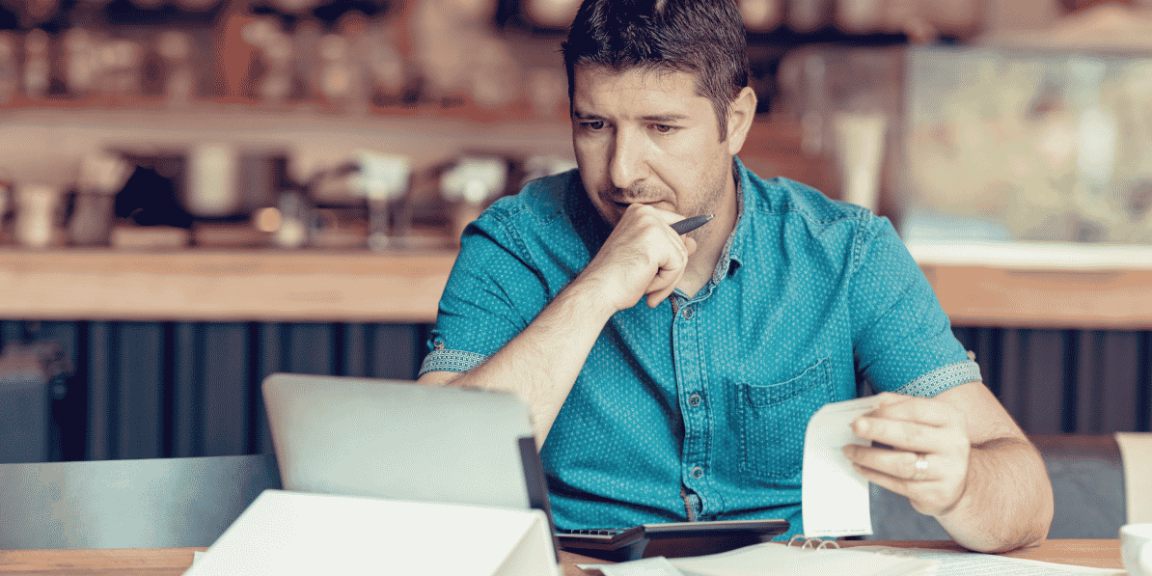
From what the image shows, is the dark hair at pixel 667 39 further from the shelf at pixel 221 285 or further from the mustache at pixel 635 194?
the shelf at pixel 221 285

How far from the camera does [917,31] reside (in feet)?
8.11

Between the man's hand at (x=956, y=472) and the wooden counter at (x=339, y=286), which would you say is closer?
the man's hand at (x=956, y=472)

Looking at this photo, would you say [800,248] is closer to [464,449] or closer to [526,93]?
[464,449]

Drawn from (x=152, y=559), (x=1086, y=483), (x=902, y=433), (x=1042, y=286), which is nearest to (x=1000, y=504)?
(x=902, y=433)

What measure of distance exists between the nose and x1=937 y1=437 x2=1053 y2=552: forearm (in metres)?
0.48

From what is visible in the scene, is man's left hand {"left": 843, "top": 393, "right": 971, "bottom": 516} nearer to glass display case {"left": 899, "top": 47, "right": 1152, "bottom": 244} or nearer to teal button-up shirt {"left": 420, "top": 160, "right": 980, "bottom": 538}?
teal button-up shirt {"left": 420, "top": 160, "right": 980, "bottom": 538}

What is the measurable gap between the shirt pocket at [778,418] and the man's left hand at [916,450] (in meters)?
0.33

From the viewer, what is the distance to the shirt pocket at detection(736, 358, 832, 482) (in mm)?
1177

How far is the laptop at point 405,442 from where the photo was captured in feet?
1.99

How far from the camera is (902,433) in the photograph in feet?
2.60

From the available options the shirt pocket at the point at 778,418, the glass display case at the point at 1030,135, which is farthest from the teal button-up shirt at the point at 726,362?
the glass display case at the point at 1030,135

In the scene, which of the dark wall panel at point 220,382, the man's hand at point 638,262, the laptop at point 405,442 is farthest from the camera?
the dark wall panel at point 220,382

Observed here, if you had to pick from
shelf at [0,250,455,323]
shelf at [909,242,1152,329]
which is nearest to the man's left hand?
shelf at [909,242,1152,329]

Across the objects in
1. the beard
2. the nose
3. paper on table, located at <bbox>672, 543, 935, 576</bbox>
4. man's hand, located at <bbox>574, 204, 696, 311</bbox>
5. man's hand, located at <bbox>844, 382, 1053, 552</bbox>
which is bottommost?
paper on table, located at <bbox>672, 543, 935, 576</bbox>
